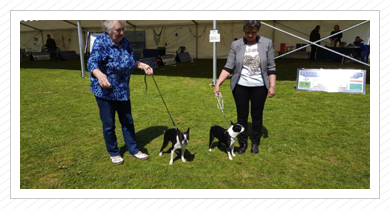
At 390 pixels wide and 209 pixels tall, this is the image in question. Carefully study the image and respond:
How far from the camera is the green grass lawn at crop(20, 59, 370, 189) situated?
312 cm

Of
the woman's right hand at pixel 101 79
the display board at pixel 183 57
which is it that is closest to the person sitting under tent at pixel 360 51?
the display board at pixel 183 57

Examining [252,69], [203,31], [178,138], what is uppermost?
[203,31]

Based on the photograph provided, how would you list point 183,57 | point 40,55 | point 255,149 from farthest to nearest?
1. point 40,55
2. point 183,57
3. point 255,149

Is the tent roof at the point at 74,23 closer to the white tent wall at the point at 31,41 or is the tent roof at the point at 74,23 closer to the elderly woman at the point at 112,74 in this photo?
the white tent wall at the point at 31,41

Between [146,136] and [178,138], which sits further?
[146,136]

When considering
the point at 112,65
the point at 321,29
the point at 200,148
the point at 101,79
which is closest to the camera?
the point at 101,79

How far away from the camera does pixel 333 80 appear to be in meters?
7.75

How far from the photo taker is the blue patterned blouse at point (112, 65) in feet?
9.89

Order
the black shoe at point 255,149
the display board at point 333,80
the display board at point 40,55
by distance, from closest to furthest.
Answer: the black shoe at point 255,149, the display board at point 333,80, the display board at point 40,55

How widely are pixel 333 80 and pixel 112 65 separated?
23.1 ft

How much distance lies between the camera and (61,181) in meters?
3.15

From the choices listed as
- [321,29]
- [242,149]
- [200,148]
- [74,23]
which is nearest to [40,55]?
[74,23]

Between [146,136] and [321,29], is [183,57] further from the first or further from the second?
[146,136]

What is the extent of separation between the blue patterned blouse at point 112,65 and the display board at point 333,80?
642cm
